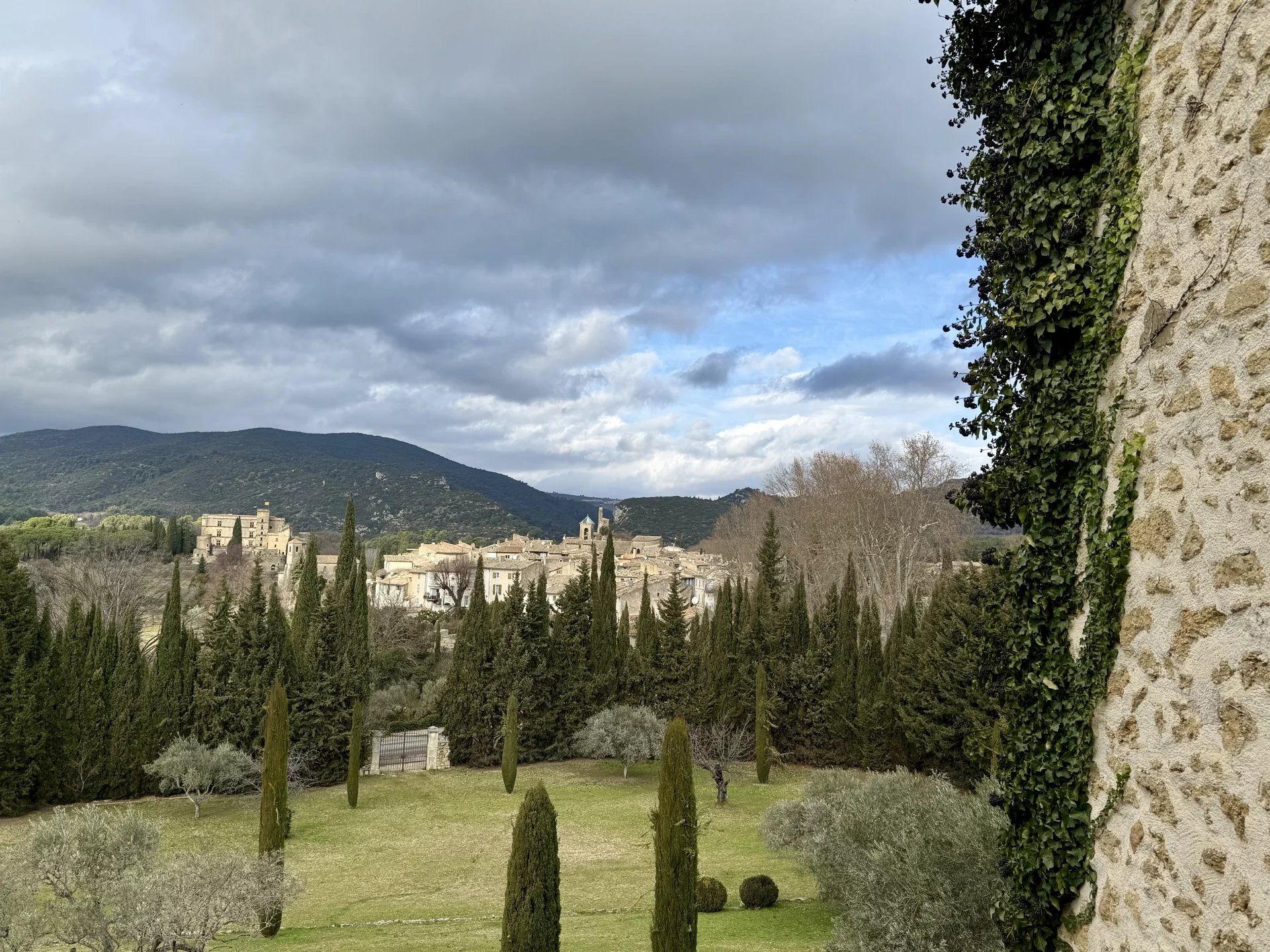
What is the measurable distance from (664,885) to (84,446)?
562ft

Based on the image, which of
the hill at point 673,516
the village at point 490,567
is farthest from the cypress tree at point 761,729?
the hill at point 673,516

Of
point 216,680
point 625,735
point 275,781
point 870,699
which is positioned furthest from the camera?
point 870,699

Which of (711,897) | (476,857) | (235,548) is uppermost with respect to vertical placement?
(235,548)

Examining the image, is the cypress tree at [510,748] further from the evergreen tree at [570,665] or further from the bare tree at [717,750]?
the bare tree at [717,750]

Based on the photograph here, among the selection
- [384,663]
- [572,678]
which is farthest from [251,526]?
[572,678]

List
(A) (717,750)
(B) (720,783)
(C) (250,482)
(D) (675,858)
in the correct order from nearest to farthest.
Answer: (D) (675,858) < (B) (720,783) < (A) (717,750) < (C) (250,482)

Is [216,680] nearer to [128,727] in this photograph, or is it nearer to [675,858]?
[128,727]

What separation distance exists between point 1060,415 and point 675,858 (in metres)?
8.27

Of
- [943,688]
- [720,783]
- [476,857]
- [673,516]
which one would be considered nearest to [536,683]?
[720,783]

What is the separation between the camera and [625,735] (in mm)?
24219

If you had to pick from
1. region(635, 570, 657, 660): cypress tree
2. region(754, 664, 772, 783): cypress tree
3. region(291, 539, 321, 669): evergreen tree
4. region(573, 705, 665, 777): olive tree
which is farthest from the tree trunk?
region(291, 539, 321, 669): evergreen tree

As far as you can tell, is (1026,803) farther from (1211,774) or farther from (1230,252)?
(1230,252)

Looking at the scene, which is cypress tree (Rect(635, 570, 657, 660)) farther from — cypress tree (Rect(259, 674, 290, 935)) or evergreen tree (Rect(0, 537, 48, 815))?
evergreen tree (Rect(0, 537, 48, 815))

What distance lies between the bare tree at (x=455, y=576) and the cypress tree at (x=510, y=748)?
26804 mm
